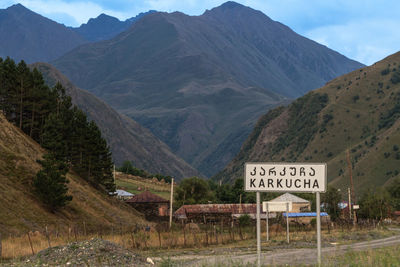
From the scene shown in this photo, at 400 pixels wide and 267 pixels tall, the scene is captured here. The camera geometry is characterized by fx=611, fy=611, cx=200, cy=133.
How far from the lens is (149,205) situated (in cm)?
9406

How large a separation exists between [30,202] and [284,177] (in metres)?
42.6

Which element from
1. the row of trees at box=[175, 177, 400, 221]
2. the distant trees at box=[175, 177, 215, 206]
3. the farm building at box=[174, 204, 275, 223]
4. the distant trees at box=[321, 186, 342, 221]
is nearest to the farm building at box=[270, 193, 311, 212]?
the row of trees at box=[175, 177, 400, 221]

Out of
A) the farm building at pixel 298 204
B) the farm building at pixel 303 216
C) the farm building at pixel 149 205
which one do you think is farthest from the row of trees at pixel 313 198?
the farm building at pixel 149 205

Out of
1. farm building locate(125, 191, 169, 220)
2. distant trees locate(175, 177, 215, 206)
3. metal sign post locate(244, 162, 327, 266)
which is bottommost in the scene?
metal sign post locate(244, 162, 327, 266)

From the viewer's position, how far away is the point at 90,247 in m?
28.0

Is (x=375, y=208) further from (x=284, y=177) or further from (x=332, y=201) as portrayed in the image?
(x=284, y=177)

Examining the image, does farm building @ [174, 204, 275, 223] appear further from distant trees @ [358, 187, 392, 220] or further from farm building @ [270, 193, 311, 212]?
farm building @ [270, 193, 311, 212]

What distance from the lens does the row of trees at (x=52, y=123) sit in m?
78.9

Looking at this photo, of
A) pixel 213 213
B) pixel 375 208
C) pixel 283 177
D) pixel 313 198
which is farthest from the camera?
pixel 313 198

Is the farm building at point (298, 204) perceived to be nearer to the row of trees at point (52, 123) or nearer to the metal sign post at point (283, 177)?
the row of trees at point (52, 123)

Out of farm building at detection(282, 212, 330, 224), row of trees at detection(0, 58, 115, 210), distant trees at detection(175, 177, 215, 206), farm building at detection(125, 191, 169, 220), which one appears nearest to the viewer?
row of trees at detection(0, 58, 115, 210)

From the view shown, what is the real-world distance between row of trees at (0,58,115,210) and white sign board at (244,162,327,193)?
57.9 metres

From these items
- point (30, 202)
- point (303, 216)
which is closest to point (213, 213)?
point (303, 216)

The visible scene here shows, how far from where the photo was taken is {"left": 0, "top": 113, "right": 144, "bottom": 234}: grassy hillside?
50312 mm
